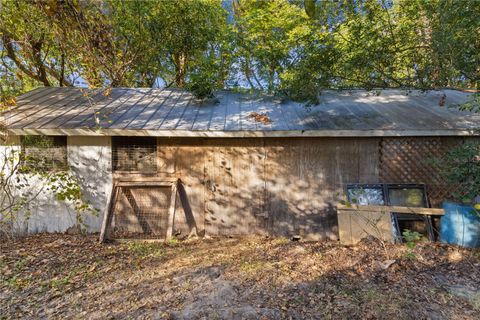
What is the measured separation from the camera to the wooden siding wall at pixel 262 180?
5.42m

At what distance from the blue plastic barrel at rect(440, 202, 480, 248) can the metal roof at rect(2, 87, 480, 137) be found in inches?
55.9

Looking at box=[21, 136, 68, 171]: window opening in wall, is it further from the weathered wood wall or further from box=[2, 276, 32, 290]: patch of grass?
box=[2, 276, 32, 290]: patch of grass

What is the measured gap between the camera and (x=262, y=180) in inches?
215

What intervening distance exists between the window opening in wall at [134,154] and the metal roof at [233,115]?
407 millimetres

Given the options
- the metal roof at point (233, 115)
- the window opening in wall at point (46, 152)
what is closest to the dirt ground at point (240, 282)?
the window opening in wall at point (46, 152)

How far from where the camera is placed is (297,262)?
151 inches

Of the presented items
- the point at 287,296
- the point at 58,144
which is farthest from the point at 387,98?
the point at 58,144

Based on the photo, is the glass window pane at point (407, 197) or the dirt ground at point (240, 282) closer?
the dirt ground at point (240, 282)

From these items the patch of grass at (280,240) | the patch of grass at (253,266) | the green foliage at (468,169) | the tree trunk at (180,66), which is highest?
the tree trunk at (180,66)

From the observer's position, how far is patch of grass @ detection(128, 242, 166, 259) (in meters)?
4.32

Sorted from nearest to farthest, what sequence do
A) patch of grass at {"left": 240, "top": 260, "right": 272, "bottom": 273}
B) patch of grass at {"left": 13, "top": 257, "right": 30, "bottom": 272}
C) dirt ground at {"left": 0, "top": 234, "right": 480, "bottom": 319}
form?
dirt ground at {"left": 0, "top": 234, "right": 480, "bottom": 319} → patch of grass at {"left": 240, "top": 260, "right": 272, "bottom": 273} → patch of grass at {"left": 13, "top": 257, "right": 30, "bottom": 272}

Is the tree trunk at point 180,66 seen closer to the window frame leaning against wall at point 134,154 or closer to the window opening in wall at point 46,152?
the window frame leaning against wall at point 134,154

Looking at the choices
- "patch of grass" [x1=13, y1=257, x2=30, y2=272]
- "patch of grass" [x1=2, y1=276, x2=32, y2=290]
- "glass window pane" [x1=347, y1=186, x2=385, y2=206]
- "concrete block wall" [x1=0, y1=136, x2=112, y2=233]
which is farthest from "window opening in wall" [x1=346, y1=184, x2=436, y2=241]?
"patch of grass" [x1=13, y1=257, x2=30, y2=272]

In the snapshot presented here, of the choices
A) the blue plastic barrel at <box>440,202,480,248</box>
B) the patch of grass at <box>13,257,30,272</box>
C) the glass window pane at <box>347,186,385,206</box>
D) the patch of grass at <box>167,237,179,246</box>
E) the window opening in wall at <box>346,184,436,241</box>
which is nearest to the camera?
the patch of grass at <box>13,257,30,272</box>
